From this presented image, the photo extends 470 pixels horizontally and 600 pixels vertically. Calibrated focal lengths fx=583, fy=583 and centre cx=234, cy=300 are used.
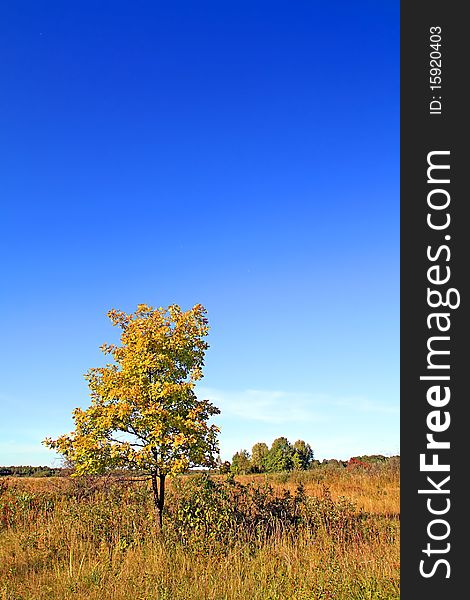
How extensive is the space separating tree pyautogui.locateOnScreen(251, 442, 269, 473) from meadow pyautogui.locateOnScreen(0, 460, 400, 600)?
1571 centimetres

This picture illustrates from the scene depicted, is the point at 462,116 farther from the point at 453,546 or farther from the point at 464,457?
the point at 453,546

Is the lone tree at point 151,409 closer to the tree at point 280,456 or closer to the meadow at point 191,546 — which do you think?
the meadow at point 191,546

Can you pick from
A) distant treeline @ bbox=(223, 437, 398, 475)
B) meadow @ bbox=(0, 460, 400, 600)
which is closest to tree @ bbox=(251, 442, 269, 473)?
distant treeline @ bbox=(223, 437, 398, 475)

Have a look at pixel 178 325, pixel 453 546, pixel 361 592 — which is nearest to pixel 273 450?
pixel 178 325

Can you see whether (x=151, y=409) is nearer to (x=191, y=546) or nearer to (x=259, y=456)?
(x=191, y=546)

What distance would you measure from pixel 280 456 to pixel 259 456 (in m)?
3.49

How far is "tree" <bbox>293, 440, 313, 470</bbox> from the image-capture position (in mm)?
28123

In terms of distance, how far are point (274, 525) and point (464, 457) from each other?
6.08m

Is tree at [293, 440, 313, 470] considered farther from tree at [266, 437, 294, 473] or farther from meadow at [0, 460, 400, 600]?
meadow at [0, 460, 400, 600]

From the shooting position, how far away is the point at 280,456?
28.2 metres

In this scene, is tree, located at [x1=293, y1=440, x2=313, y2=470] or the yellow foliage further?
tree, located at [x1=293, y1=440, x2=313, y2=470]

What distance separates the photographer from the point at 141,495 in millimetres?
11656

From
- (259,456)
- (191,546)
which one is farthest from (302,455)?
(191,546)

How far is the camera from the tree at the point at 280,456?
27.5 m
